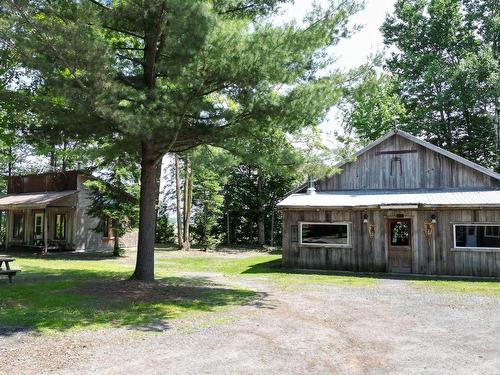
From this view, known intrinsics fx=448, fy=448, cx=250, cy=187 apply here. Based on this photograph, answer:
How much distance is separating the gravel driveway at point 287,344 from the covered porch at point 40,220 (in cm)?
1839

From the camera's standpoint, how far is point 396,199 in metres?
17.6

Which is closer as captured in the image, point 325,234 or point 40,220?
point 325,234

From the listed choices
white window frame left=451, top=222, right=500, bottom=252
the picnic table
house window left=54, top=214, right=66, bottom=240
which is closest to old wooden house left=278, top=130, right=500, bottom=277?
white window frame left=451, top=222, right=500, bottom=252

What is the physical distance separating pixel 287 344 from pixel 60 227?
77.6 ft

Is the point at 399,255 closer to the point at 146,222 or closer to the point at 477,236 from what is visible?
the point at 477,236

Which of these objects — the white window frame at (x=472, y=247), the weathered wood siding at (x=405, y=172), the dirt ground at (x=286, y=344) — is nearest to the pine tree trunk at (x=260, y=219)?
the weathered wood siding at (x=405, y=172)

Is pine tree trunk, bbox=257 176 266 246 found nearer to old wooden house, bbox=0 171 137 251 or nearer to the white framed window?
old wooden house, bbox=0 171 137 251

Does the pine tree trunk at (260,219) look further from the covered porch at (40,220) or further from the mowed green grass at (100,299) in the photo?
the mowed green grass at (100,299)

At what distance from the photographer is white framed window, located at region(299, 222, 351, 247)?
17766 millimetres

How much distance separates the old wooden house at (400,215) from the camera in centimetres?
1603

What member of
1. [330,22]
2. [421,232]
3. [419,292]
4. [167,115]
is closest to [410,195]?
[421,232]

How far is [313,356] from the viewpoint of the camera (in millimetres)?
6422

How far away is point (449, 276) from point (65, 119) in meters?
13.8

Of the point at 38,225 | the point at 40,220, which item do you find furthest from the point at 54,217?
the point at 38,225
